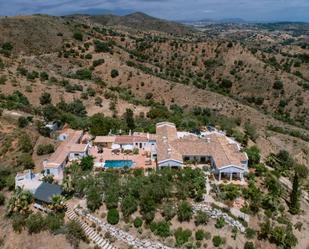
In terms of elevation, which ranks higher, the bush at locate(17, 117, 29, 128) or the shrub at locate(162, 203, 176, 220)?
the bush at locate(17, 117, 29, 128)

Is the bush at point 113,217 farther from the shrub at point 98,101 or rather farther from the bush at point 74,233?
the shrub at point 98,101

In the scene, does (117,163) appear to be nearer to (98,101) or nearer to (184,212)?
(184,212)

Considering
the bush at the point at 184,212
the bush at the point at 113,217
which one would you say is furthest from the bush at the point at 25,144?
the bush at the point at 184,212

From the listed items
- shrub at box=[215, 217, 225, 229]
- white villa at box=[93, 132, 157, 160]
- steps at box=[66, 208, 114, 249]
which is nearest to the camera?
steps at box=[66, 208, 114, 249]

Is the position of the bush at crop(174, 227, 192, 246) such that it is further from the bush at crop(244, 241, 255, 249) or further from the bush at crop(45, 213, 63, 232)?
the bush at crop(45, 213, 63, 232)

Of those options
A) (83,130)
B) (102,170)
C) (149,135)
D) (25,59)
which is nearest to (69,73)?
(25,59)

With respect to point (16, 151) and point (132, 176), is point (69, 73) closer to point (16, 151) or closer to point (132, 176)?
point (16, 151)

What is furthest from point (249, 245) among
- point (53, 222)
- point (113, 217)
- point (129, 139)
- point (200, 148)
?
point (129, 139)

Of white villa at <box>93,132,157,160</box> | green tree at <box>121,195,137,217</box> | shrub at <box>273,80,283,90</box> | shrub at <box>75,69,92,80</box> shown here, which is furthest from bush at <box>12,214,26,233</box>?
shrub at <box>273,80,283,90</box>
